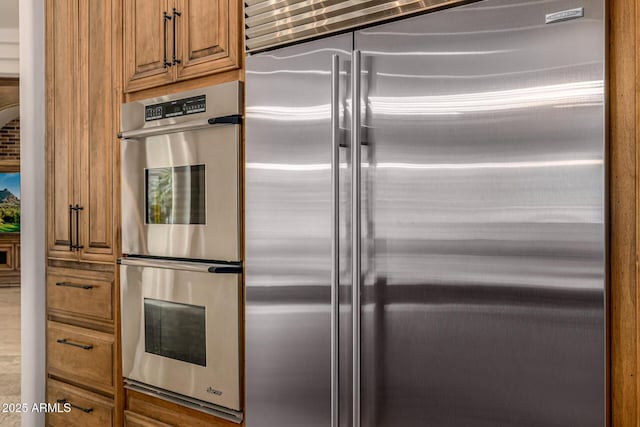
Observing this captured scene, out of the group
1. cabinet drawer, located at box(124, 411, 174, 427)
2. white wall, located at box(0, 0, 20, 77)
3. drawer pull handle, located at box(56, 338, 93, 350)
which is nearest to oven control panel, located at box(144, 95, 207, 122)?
drawer pull handle, located at box(56, 338, 93, 350)

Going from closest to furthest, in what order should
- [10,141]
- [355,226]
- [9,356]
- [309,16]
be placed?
[355,226] < [309,16] < [9,356] < [10,141]

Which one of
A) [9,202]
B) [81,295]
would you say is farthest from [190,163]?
[9,202]

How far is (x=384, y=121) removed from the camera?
63.4 inches

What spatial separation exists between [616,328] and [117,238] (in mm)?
1899

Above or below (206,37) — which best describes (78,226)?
below

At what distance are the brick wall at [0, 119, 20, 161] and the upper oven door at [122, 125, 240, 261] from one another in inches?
415

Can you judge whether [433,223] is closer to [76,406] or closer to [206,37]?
[206,37]

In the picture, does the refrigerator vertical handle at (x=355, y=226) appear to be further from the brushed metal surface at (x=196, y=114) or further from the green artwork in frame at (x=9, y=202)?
the green artwork in frame at (x=9, y=202)

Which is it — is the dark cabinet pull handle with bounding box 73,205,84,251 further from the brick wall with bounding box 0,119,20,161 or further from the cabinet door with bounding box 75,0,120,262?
the brick wall with bounding box 0,119,20,161

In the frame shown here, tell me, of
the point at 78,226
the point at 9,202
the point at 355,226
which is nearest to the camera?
the point at 355,226

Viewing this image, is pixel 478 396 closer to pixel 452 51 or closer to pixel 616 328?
pixel 616 328

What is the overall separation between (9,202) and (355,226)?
12453mm

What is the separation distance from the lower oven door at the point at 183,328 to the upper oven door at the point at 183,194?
0.24 ft

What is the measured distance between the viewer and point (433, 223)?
5.01 ft
